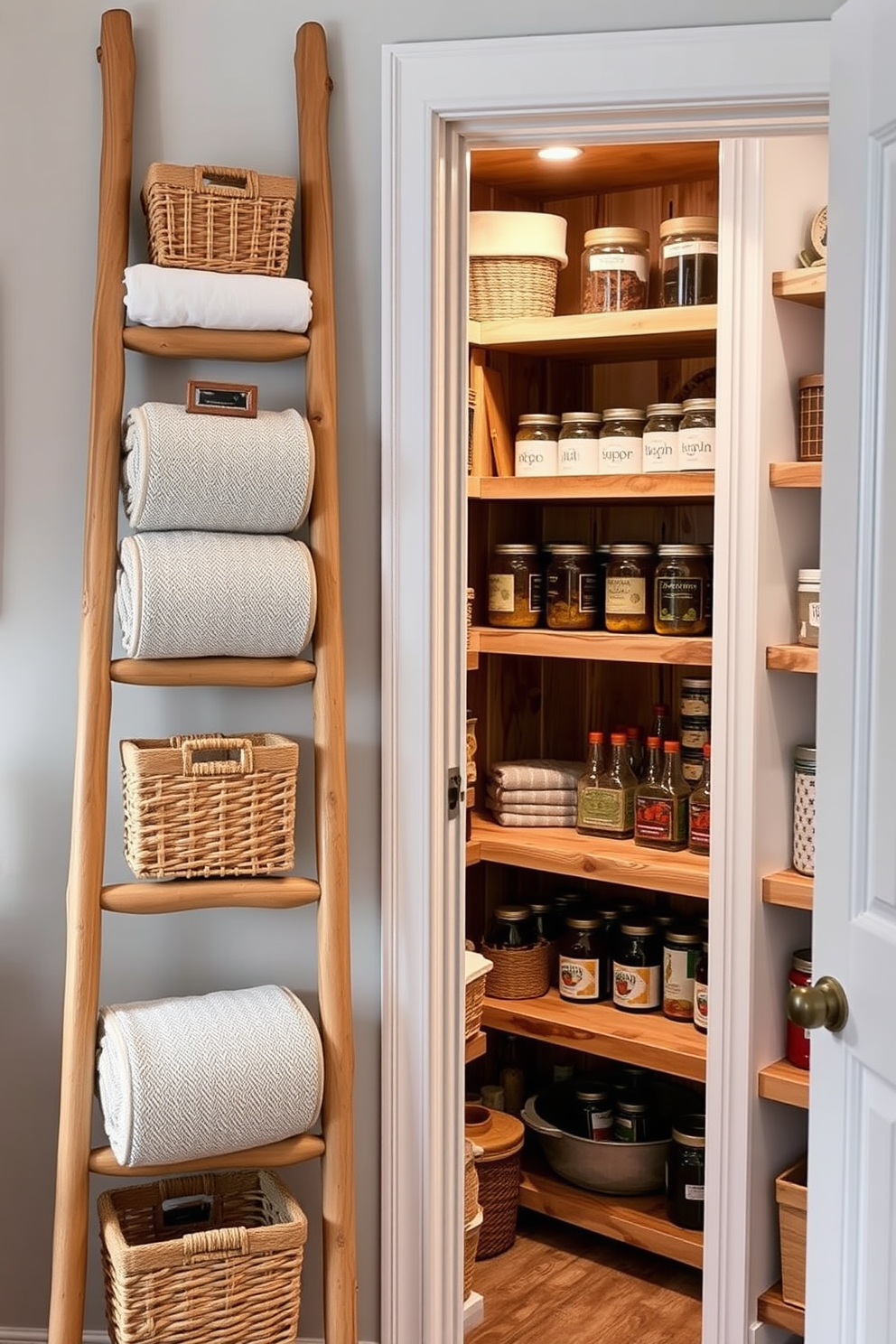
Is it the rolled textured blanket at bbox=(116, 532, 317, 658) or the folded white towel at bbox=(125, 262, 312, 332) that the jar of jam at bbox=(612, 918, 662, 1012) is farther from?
the folded white towel at bbox=(125, 262, 312, 332)

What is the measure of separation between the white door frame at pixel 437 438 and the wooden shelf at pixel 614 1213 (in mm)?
693

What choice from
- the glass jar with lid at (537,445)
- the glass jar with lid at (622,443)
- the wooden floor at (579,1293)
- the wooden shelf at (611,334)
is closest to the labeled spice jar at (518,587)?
the glass jar with lid at (537,445)

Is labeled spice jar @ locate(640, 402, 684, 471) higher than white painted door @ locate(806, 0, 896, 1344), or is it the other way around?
labeled spice jar @ locate(640, 402, 684, 471)

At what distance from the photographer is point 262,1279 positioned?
195cm

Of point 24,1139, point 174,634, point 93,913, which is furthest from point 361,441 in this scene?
point 24,1139

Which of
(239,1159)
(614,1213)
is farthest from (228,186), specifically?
(614,1213)

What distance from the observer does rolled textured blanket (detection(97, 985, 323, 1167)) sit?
6.15ft

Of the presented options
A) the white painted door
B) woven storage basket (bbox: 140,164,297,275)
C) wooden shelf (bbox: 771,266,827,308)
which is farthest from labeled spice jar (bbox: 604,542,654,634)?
the white painted door

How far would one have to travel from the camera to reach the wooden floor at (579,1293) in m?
2.64

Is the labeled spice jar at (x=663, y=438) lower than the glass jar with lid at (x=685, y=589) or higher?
higher

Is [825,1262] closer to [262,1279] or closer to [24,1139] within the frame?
[262,1279]

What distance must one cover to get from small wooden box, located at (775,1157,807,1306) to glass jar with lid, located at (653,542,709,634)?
101 cm

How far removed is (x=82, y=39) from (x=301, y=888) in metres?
1.25

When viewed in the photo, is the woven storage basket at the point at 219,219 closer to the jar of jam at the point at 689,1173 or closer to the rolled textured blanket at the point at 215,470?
the rolled textured blanket at the point at 215,470
